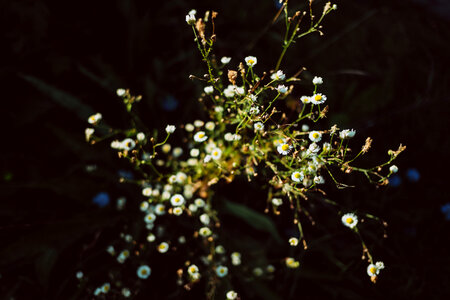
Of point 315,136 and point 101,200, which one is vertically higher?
point 315,136

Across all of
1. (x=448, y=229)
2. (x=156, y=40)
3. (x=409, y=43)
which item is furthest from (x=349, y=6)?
(x=448, y=229)

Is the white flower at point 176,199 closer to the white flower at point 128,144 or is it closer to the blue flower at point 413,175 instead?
the white flower at point 128,144

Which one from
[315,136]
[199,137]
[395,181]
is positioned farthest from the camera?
[395,181]

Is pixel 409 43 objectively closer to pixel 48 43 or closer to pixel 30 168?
pixel 48 43

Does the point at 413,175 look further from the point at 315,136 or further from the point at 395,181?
the point at 315,136

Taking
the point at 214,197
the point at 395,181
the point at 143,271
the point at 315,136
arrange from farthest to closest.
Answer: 1. the point at 395,181
2. the point at 214,197
3. the point at 143,271
4. the point at 315,136

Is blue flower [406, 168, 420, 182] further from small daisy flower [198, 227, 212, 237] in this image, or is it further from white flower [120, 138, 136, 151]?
white flower [120, 138, 136, 151]

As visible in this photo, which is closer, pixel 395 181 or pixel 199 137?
pixel 199 137

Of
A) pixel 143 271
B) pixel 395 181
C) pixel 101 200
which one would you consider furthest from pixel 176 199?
pixel 395 181

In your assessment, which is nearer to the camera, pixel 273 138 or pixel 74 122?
pixel 273 138
